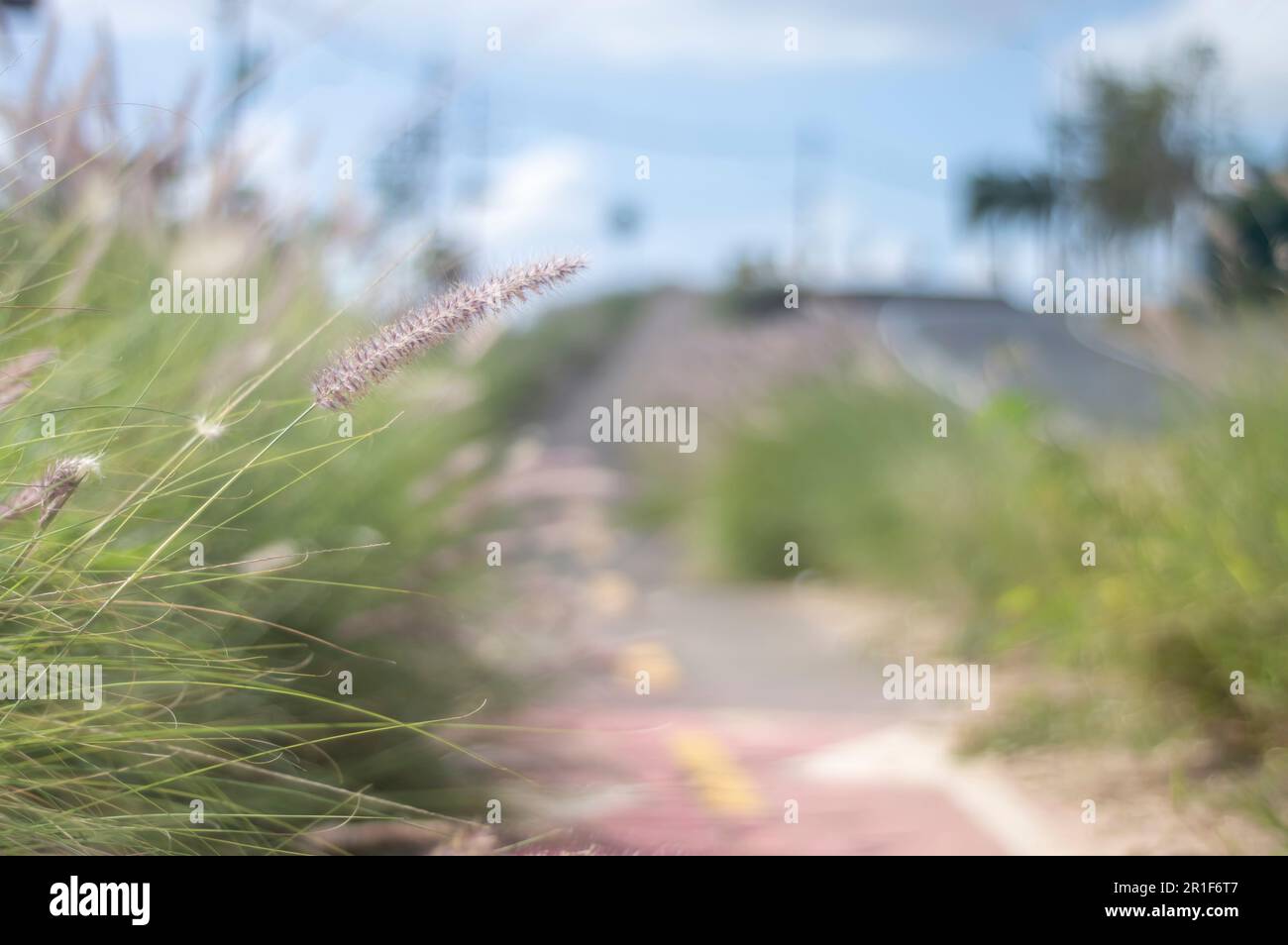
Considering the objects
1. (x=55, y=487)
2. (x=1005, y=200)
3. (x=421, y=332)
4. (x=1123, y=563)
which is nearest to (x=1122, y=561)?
(x=1123, y=563)

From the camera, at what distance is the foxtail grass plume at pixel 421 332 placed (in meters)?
2.01

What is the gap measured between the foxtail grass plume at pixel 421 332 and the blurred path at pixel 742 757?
0.73 m

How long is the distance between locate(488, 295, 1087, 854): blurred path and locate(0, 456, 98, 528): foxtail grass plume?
3.05 ft

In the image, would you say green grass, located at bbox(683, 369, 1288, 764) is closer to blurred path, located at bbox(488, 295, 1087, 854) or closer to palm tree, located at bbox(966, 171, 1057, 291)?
blurred path, located at bbox(488, 295, 1087, 854)

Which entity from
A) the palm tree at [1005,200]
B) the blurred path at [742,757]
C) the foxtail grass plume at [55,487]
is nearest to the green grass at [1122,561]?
the blurred path at [742,757]

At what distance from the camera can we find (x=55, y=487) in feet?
5.97

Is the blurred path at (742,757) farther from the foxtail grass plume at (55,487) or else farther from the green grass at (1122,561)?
the foxtail grass plume at (55,487)

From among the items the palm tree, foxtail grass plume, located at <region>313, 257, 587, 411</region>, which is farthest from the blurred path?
the palm tree

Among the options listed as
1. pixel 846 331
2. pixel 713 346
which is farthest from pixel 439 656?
pixel 713 346

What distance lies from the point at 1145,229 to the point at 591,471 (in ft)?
46.7

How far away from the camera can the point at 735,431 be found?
13.1m

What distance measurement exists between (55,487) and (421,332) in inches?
22.4
